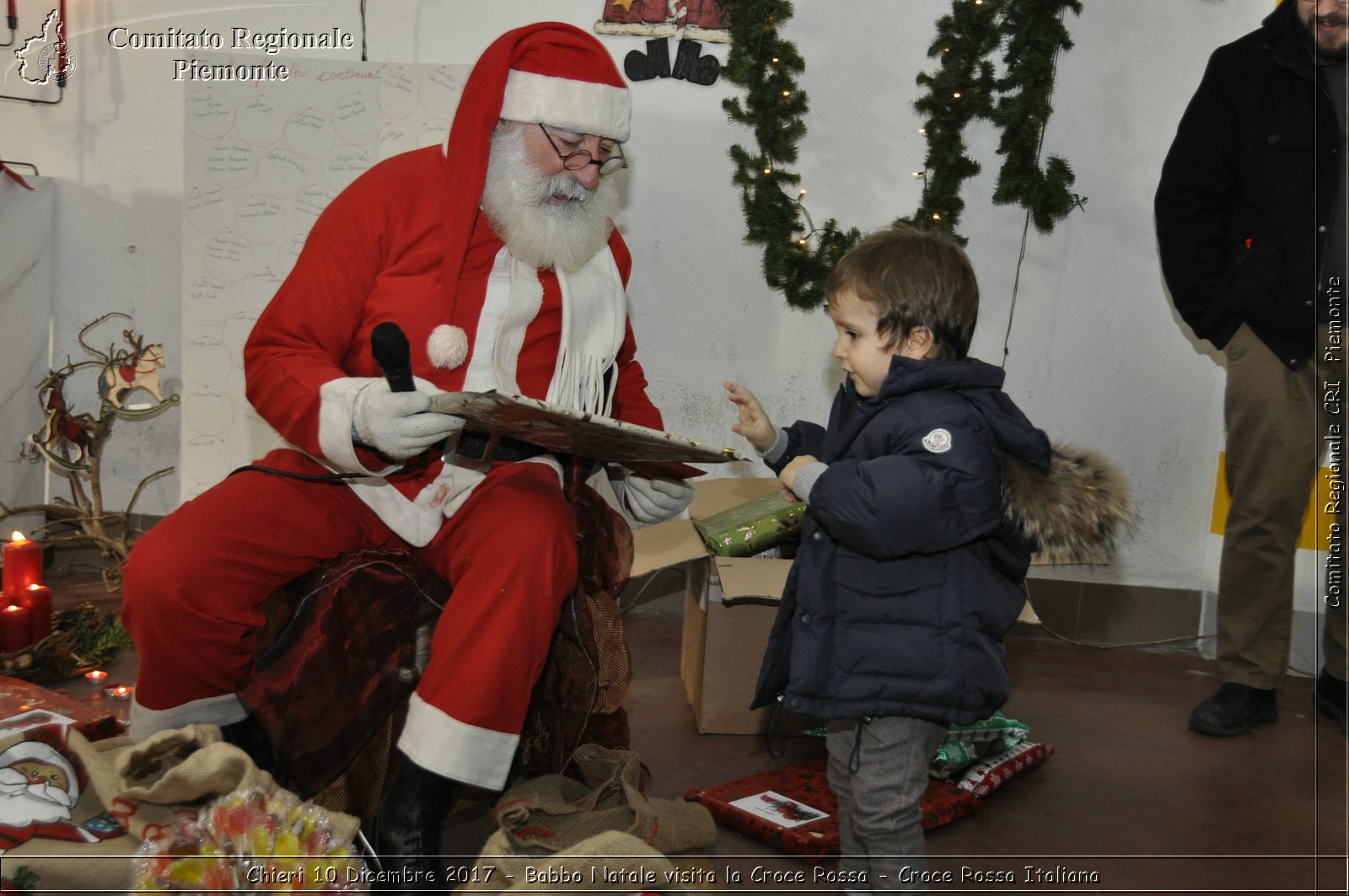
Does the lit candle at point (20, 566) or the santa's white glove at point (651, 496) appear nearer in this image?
the santa's white glove at point (651, 496)

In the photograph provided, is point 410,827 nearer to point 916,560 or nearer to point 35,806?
point 35,806

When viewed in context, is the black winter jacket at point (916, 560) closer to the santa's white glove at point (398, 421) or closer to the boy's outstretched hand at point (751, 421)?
the boy's outstretched hand at point (751, 421)

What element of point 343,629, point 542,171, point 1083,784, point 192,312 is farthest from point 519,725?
point 192,312

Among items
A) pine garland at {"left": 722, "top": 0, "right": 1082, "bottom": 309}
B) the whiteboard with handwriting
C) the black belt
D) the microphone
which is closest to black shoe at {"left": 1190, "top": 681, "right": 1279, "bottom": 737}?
pine garland at {"left": 722, "top": 0, "right": 1082, "bottom": 309}

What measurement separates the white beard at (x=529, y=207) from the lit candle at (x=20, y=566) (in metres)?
2.02

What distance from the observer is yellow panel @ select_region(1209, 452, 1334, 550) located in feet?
9.56

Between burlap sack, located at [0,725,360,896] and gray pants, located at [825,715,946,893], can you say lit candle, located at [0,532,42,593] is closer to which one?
burlap sack, located at [0,725,360,896]

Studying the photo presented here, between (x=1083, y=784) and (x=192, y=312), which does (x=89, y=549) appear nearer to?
(x=192, y=312)

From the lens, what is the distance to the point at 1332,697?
8.33 ft

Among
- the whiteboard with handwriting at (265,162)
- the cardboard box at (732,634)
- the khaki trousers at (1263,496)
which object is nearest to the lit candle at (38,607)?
the whiteboard with handwriting at (265,162)

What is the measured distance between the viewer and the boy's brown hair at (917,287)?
78.2 inches

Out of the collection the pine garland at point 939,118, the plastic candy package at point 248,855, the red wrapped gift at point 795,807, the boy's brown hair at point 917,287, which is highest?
the pine garland at point 939,118

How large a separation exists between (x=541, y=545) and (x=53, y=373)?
3009mm

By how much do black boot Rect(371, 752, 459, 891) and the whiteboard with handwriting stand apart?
7.13 ft
